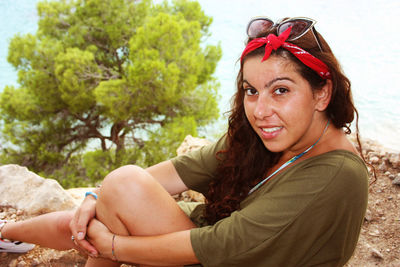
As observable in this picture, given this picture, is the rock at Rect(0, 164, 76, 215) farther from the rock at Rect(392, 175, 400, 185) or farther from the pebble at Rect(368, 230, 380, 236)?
the rock at Rect(392, 175, 400, 185)

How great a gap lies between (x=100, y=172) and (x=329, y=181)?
6.04 meters

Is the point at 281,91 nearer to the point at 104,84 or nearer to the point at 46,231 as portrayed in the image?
the point at 46,231

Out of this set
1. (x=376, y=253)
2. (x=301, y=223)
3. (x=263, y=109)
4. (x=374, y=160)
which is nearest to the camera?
(x=301, y=223)

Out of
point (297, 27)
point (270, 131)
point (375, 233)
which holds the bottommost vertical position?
point (375, 233)

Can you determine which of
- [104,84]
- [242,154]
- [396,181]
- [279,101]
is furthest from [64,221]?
[104,84]

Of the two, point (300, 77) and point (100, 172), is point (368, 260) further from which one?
point (100, 172)

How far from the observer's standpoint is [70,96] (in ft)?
22.4

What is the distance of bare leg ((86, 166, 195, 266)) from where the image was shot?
1193mm

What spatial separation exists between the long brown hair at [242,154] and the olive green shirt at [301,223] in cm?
17

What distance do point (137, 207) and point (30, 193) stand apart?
1240mm

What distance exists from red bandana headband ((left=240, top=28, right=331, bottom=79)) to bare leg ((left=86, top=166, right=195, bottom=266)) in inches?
24.0

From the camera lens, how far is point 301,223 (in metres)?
0.93

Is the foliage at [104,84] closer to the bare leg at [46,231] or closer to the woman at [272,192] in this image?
the bare leg at [46,231]

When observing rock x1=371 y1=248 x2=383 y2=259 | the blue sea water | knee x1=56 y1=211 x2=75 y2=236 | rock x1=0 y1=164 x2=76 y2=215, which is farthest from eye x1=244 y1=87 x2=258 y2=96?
the blue sea water
